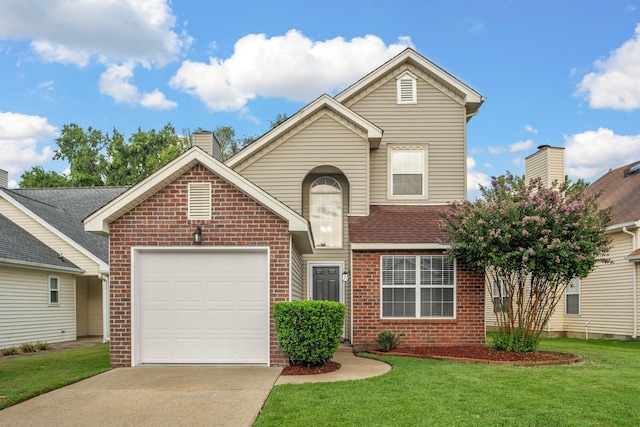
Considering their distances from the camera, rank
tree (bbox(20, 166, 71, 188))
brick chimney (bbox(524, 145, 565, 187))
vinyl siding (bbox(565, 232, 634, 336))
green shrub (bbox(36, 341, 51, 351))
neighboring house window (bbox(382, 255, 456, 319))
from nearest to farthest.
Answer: neighboring house window (bbox(382, 255, 456, 319)) → green shrub (bbox(36, 341, 51, 351)) → vinyl siding (bbox(565, 232, 634, 336)) → brick chimney (bbox(524, 145, 565, 187)) → tree (bbox(20, 166, 71, 188))

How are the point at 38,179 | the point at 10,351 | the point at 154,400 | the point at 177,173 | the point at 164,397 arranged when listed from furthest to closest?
the point at 38,179 → the point at 10,351 → the point at 177,173 → the point at 164,397 → the point at 154,400

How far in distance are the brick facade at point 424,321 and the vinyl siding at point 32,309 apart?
34.1 ft

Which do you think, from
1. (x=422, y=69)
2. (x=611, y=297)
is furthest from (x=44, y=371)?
(x=611, y=297)

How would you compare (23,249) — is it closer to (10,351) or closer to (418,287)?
(10,351)

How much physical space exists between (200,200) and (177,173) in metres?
0.69

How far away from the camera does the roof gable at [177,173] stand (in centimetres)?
1127

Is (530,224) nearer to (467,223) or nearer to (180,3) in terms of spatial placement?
(467,223)

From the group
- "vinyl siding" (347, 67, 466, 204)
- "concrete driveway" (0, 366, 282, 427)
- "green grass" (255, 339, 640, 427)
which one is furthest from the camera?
"vinyl siding" (347, 67, 466, 204)

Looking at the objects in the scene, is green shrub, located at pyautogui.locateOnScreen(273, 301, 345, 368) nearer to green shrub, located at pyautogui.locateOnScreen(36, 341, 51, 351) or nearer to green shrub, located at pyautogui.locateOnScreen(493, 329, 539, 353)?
green shrub, located at pyautogui.locateOnScreen(493, 329, 539, 353)

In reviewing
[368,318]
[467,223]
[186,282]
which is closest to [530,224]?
[467,223]

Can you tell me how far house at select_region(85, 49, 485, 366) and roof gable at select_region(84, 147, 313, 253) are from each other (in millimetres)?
23

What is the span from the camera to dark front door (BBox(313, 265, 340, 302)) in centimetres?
1762

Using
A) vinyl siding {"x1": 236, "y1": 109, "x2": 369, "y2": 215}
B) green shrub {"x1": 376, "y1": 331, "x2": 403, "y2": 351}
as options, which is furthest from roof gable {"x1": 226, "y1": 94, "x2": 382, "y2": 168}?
green shrub {"x1": 376, "y1": 331, "x2": 403, "y2": 351}

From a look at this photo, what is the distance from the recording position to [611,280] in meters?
19.7
